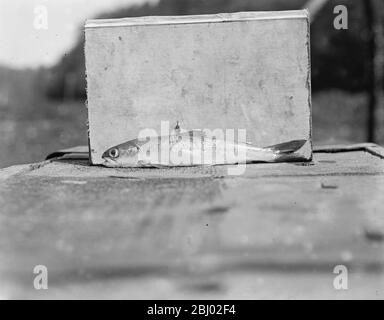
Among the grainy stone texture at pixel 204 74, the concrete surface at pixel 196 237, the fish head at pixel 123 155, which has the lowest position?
the concrete surface at pixel 196 237

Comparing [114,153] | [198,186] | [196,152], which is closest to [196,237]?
[198,186]

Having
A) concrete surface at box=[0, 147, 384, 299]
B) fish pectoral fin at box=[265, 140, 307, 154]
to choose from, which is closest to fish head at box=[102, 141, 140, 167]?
concrete surface at box=[0, 147, 384, 299]

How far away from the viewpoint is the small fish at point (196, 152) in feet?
8.25

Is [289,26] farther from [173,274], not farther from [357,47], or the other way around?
[357,47]

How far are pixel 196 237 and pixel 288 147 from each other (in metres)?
1.19

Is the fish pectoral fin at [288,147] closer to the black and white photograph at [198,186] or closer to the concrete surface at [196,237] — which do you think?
the black and white photograph at [198,186]

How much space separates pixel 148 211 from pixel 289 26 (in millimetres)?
1195

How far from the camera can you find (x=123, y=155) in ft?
8.45

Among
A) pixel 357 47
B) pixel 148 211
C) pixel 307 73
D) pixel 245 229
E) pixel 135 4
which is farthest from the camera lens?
pixel 135 4

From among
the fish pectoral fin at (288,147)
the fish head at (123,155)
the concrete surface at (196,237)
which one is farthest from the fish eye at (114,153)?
the fish pectoral fin at (288,147)

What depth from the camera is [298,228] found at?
4.90 feet

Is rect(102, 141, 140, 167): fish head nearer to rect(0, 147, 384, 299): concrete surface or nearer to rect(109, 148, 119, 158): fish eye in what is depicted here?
rect(109, 148, 119, 158): fish eye

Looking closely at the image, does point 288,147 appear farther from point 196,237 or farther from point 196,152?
point 196,237

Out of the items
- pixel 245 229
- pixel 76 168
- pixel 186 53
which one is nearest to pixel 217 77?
pixel 186 53
